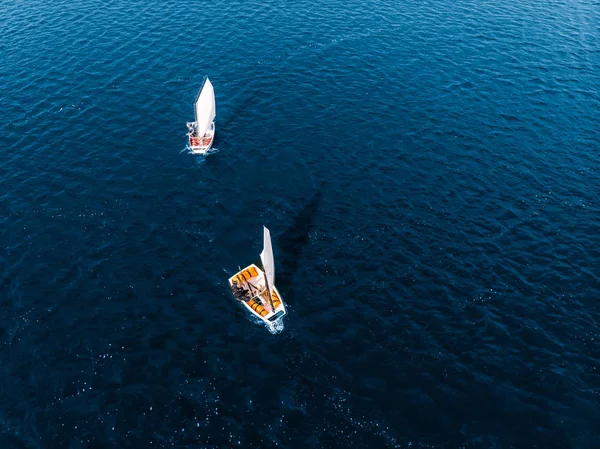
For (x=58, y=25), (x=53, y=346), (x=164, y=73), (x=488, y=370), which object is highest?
(x=58, y=25)

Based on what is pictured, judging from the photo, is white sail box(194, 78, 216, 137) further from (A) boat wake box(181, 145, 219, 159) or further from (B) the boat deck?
(B) the boat deck

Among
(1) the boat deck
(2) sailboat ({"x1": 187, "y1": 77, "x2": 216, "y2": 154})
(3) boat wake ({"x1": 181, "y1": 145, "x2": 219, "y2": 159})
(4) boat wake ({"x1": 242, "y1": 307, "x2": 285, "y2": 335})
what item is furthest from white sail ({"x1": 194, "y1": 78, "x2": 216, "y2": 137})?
(4) boat wake ({"x1": 242, "y1": 307, "x2": 285, "y2": 335})

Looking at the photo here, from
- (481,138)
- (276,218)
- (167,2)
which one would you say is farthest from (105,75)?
(481,138)

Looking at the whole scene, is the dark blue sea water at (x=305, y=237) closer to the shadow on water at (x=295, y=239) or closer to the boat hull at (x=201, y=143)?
the shadow on water at (x=295, y=239)

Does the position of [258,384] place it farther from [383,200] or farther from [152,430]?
[383,200]

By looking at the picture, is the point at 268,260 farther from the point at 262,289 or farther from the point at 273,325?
the point at 273,325

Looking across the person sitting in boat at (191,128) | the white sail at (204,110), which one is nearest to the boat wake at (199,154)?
the person sitting in boat at (191,128)
